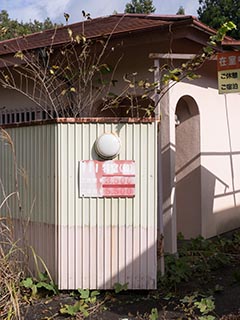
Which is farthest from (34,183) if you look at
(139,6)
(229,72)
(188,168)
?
(139,6)

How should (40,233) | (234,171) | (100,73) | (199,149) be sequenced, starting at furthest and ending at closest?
(234,171)
(199,149)
(100,73)
(40,233)

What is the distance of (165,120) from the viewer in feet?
22.0

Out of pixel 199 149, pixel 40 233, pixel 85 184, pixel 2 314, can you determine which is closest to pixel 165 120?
pixel 199 149

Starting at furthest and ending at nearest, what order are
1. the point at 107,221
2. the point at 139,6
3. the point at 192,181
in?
1. the point at 139,6
2. the point at 192,181
3. the point at 107,221

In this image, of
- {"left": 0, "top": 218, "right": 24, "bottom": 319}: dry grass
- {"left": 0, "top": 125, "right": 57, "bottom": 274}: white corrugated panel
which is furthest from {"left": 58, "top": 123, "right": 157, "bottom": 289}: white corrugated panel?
{"left": 0, "top": 218, "right": 24, "bottom": 319}: dry grass

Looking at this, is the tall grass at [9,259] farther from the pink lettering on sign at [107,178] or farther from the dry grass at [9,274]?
the pink lettering on sign at [107,178]

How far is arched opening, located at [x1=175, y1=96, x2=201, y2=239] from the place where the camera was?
25.2 ft

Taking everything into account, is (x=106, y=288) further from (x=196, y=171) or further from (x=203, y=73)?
(x=203, y=73)

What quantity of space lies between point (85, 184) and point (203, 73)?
3651 millimetres

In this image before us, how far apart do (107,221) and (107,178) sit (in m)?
0.50

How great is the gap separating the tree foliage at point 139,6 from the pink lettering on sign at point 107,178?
2551 cm

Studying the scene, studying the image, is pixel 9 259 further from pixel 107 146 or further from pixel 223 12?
pixel 223 12

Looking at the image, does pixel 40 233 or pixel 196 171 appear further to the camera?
pixel 196 171

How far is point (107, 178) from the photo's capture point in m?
5.18
